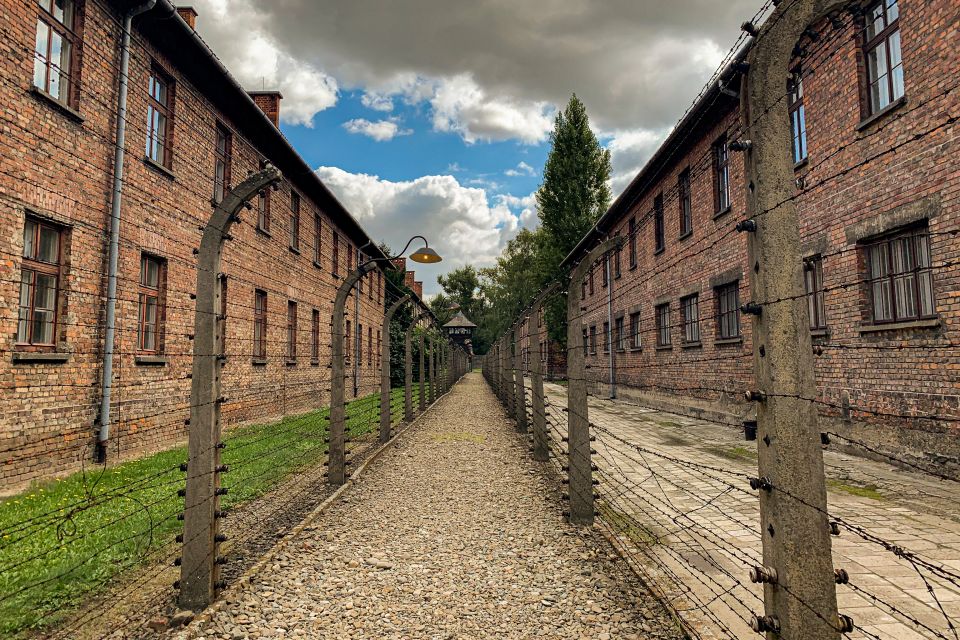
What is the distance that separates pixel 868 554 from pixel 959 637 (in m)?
1.40

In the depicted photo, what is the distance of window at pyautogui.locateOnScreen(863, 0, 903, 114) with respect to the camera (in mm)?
7922

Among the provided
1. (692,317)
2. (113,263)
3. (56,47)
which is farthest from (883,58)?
(56,47)

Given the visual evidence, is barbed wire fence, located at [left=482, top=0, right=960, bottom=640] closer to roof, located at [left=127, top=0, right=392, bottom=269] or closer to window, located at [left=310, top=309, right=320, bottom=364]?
roof, located at [left=127, top=0, right=392, bottom=269]

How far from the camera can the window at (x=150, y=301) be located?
30.6ft

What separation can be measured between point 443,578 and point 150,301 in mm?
8127

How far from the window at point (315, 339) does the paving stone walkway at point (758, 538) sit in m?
11.3

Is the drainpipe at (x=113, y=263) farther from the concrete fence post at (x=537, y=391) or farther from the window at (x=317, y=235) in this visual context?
the window at (x=317, y=235)

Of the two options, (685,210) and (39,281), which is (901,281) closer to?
(685,210)

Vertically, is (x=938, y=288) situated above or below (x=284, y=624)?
above

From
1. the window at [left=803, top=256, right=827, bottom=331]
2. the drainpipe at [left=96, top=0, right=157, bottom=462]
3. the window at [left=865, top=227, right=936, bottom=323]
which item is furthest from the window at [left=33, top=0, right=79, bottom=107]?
the window at [left=803, top=256, right=827, bottom=331]

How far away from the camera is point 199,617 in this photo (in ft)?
10.9

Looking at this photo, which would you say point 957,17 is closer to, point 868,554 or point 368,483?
point 868,554

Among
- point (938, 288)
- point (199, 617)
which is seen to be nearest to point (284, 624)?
point (199, 617)

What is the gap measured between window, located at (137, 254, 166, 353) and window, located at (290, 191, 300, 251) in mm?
6360
